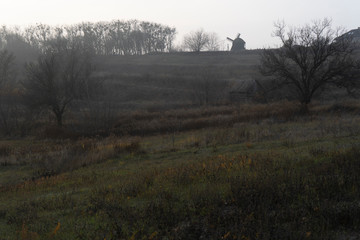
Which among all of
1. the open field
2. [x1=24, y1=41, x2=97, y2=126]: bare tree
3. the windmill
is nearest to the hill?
[x1=24, y1=41, x2=97, y2=126]: bare tree

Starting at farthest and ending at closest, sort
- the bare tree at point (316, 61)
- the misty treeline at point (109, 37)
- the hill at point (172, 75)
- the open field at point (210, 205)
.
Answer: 1. the misty treeline at point (109, 37)
2. the hill at point (172, 75)
3. the bare tree at point (316, 61)
4. the open field at point (210, 205)

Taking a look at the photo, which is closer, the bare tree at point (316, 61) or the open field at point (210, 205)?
the open field at point (210, 205)

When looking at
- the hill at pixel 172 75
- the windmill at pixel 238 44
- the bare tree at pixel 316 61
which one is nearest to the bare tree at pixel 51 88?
the hill at pixel 172 75

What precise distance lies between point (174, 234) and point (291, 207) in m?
1.96

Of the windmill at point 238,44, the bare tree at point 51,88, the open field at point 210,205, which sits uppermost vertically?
the windmill at point 238,44

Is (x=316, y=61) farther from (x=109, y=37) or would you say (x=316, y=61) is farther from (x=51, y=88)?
(x=109, y=37)

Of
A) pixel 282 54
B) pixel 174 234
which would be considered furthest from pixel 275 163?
pixel 282 54

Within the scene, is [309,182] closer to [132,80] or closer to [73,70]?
[73,70]

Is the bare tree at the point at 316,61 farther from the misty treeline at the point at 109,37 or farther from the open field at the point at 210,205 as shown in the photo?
the misty treeline at the point at 109,37

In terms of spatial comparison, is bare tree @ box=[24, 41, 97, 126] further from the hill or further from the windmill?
the windmill

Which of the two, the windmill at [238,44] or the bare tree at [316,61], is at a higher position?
the windmill at [238,44]

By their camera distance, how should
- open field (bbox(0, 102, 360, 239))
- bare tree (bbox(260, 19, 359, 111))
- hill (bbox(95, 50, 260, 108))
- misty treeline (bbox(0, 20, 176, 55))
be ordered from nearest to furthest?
open field (bbox(0, 102, 360, 239)) → bare tree (bbox(260, 19, 359, 111)) → hill (bbox(95, 50, 260, 108)) → misty treeline (bbox(0, 20, 176, 55))

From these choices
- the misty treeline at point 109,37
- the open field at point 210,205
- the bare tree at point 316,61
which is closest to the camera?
the open field at point 210,205

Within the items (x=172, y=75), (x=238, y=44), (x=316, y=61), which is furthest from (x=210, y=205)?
(x=238, y=44)
